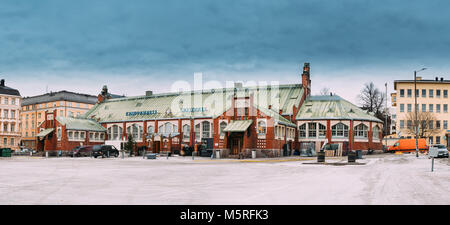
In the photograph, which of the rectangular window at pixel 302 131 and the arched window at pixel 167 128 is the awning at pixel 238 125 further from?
the arched window at pixel 167 128

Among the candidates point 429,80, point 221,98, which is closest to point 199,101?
point 221,98

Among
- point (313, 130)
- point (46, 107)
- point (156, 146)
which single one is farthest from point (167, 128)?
point (46, 107)

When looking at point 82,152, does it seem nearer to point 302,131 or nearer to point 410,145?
point 302,131

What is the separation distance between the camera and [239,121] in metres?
55.8

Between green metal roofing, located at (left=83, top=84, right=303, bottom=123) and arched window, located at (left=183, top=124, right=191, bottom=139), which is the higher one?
green metal roofing, located at (left=83, top=84, right=303, bottom=123)

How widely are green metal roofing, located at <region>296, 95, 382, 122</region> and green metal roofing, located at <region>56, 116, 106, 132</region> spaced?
3585cm

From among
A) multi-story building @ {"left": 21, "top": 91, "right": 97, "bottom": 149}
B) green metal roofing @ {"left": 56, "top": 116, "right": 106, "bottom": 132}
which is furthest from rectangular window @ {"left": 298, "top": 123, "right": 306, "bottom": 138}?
multi-story building @ {"left": 21, "top": 91, "right": 97, "bottom": 149}

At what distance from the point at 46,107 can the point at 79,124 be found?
53.3 meters

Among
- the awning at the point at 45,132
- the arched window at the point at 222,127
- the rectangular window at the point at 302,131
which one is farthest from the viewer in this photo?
the awning at the point at 45,132

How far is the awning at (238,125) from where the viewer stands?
177ft

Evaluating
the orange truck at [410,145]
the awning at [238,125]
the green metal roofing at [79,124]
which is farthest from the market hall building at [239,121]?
the orange truck at [410,145]

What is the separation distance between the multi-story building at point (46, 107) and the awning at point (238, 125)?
244 feet

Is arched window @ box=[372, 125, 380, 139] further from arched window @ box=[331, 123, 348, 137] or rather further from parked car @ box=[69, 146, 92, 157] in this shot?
parked car @ box=[69, 146, 92, 157]

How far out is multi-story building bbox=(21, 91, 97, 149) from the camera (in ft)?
390
